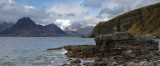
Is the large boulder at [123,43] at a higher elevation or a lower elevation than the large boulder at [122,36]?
lower

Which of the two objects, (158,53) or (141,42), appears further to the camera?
(141,42)

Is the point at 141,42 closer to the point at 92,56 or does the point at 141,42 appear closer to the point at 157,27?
the point at 92,56

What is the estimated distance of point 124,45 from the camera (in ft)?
139

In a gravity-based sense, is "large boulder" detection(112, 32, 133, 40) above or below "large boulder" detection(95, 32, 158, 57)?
above

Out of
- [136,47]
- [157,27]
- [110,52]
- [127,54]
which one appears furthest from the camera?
[157,27]

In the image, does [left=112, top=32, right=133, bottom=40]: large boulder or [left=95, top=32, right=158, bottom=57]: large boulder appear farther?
[left=112, top=32, right=133, bottom=40]: large boulder

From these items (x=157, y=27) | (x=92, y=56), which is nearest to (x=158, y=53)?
(x=92, y=56)

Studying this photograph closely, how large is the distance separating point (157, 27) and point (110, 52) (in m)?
165

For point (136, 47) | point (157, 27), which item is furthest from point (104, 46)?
point (157, 27)

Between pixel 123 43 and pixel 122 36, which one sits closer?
pixel 123 43

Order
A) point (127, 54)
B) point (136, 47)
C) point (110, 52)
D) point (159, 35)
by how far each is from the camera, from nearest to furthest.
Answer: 1. point (127, 54)
2. point (136, 47)
3. point (110, 52)
4. point (159, 35)

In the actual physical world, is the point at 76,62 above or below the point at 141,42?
below

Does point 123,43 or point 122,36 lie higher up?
point 122,36

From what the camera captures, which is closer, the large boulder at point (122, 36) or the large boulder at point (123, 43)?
the large boulder at point (123, 43)
